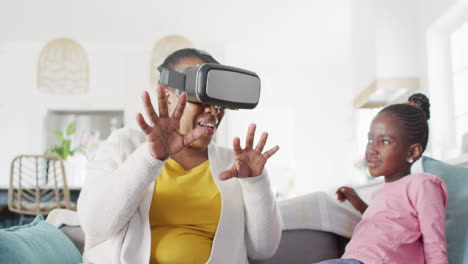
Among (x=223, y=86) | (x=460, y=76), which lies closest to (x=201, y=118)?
(x=223, y=86)

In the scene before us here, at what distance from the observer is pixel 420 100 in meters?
1.31

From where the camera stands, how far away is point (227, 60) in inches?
251

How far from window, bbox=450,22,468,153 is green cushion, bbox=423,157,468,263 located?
163 centimetres

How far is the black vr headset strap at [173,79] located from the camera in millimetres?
883

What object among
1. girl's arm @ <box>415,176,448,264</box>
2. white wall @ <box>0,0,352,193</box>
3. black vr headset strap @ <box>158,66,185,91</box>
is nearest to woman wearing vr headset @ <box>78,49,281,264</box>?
black vr headset strap @ <box>158,66,185,91</box>

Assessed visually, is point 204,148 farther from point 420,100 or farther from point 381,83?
point 381,83

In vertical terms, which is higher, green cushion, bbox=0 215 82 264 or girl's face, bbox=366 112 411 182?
girl's face, bbox=366 112 411 182

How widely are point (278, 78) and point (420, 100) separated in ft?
18.3

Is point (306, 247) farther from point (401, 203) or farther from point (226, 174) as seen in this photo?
point (226, 174)

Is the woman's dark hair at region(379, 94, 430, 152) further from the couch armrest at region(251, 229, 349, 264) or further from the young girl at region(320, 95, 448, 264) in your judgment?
the couch armrest at region(251, 229, 349, 264)

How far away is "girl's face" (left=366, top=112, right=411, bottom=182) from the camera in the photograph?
1232 mm

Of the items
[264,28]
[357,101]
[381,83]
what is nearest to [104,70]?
[264,28]

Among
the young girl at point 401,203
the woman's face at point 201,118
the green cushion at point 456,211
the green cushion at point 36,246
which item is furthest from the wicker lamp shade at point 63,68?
the green cushion at point 456,211

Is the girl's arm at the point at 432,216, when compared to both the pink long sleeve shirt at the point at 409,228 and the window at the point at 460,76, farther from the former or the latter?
the window at the point at 460,76
